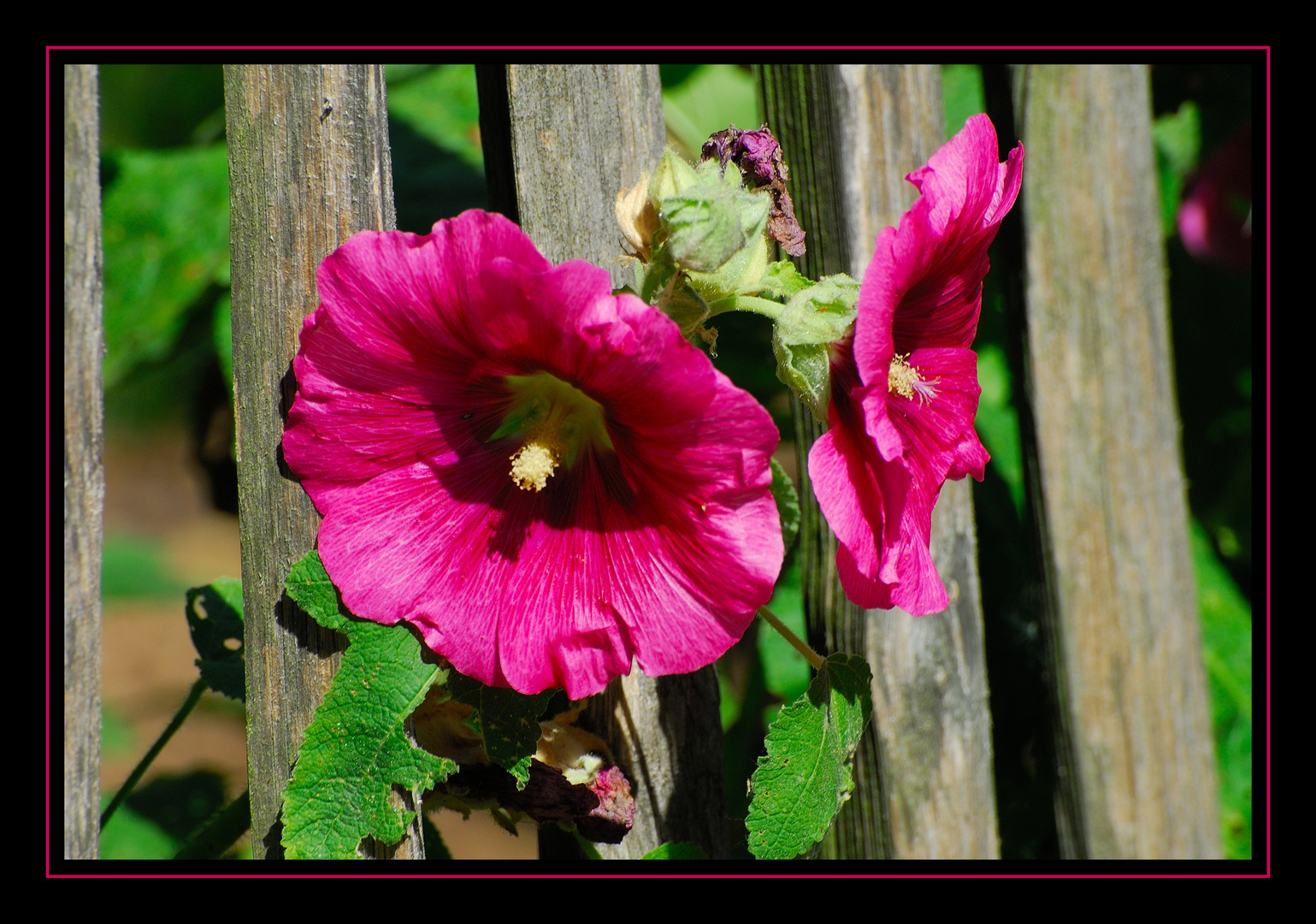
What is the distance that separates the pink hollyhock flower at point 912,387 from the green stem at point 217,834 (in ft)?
2.34

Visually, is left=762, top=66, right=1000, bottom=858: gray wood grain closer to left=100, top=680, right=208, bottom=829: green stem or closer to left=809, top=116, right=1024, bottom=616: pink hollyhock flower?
left=809, top=116, right=1024, bottom=616: pink hollyhock flower

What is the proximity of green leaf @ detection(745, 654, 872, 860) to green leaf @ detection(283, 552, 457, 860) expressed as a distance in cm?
28

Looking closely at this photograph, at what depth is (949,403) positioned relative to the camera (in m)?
0.78

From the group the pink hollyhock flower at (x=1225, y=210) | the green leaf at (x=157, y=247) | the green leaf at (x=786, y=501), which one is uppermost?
the pink hollyhock flower at (x=1225, y=210)

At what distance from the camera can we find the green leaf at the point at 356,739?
716 millimetres

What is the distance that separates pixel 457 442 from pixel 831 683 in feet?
1.31

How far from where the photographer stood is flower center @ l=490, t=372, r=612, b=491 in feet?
2.51

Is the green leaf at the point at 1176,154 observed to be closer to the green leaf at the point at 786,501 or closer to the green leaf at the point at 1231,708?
the green leaf at the point at 1231,708

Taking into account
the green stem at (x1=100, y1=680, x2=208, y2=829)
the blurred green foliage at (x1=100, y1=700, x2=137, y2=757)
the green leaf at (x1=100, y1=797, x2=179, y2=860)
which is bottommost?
the blurred green foliage at (x1=100, y1=700, x2=137, y2=757)

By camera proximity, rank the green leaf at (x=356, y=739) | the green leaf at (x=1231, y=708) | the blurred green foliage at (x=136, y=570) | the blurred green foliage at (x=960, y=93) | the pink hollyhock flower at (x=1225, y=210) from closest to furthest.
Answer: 1. the green leaf at (x=356, y=739)
2. the blurred green foliage at (x=960, y=93)
3. the green leaf at (x=1231, y=708)
4. the pink hollyhock flower at (x=1225, y=210)
5. the blurred green foliage at (x=136, y=570)

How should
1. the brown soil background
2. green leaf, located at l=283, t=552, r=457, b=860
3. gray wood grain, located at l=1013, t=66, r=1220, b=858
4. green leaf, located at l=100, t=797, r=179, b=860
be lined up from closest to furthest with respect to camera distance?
green leaf, located at l=283, t=552, r=457, b=860, gray wood grain, located at l=1013, t=66, r=1220, b=858, green leaf, located at l=100, t=797, r=179, b=860, the brown soil background

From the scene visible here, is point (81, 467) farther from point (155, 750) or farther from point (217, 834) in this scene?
point (217, 834)

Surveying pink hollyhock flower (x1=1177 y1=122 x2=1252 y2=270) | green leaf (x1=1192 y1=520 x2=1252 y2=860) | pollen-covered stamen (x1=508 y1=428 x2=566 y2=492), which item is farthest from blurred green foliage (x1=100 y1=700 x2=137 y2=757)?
pink hollyhock flower (x1=1177 y1=122 x2=1252 y2=270)

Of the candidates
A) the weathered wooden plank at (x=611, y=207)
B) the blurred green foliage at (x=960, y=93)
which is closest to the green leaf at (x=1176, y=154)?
the blurred green foliage at (x=960, y=93)
